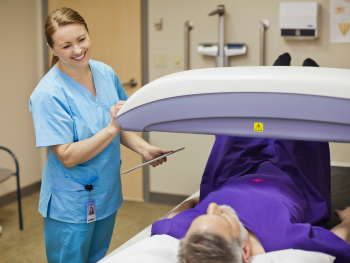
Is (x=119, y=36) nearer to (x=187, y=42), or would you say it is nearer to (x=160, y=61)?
(x=160, y=61)

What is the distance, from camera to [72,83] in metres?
1.53

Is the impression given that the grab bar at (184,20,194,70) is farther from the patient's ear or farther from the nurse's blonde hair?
the patient's ear

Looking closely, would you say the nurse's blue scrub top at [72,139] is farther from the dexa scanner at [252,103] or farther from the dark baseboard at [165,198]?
the dark baseboard at [165,198]

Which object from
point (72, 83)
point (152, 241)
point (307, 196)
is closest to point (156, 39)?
point (72, 83)

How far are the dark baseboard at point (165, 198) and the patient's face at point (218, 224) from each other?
7.12ft

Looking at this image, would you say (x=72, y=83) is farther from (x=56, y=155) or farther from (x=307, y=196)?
(x=307, y=196)

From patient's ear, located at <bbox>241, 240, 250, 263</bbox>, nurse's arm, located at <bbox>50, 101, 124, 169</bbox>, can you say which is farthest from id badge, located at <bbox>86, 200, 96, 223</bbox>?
patient's ear, located at <bbox>241, 240, 250, 263</bbox>

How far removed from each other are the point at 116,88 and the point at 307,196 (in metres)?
0.91

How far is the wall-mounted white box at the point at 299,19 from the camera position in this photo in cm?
270

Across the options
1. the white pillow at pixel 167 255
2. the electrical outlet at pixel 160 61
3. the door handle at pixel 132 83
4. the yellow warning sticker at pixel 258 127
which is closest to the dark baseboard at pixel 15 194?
the door handle at pixel 132 83

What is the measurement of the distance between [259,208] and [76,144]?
663 millimetres

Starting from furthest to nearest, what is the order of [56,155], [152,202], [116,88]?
[152,202], [116,88], [56,155]

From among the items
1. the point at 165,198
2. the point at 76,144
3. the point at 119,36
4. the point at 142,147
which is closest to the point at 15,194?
the point at 165,198

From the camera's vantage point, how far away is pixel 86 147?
1415 millimetres
